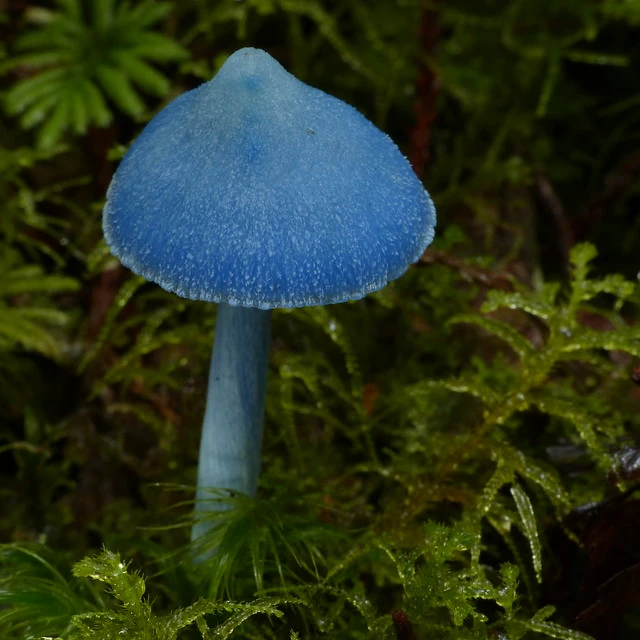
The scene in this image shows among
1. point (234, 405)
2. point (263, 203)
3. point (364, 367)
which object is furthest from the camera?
point (364, 367)

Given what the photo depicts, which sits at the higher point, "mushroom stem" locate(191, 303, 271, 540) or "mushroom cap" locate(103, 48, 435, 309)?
"mushroom cap" locate(103, 48, 435, 309)

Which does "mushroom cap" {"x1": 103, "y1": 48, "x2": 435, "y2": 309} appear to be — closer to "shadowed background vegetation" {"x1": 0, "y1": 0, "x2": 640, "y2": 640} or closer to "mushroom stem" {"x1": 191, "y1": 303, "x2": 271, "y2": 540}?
"mushroom stem" {"x1": 191, "y1": 303, "x2": 271, "y2": 540}

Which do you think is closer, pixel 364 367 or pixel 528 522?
pixel 528 522

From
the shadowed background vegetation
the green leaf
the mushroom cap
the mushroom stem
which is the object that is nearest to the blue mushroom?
the mushroom cap

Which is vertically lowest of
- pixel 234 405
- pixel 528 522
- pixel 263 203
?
pixel 528 522

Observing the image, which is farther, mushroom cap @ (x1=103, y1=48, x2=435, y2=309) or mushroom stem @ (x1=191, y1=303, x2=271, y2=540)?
mushroom stem @ (x1=191, y1=303, x2=271, y2=540)

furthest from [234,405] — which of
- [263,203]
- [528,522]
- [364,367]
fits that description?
[364,367]

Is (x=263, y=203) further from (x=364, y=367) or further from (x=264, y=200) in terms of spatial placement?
(x=364, y=367)

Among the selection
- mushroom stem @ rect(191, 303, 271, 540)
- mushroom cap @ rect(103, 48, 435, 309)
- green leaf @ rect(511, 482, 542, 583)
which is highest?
mushroom cap @ rect(103, 48, 435, 309)

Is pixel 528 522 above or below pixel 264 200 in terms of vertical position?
below
